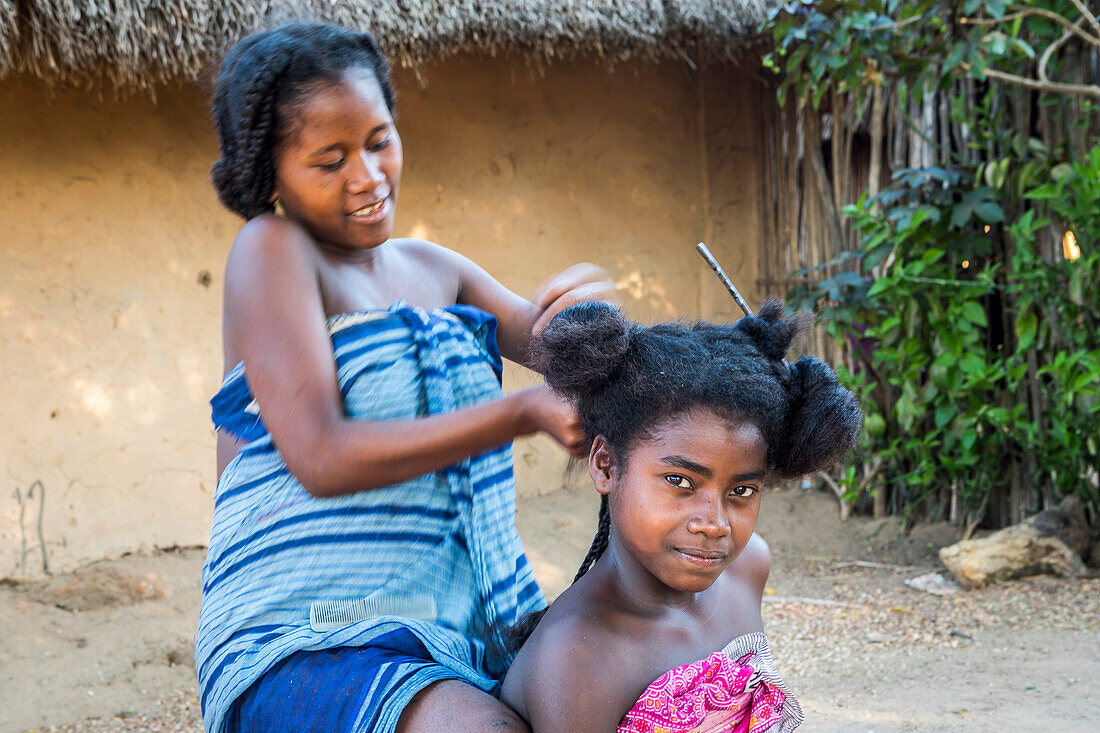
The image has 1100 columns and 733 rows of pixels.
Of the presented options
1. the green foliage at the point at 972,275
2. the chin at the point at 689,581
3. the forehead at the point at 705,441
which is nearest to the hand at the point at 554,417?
the forehead at the point at 705,441

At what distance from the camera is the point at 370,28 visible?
4.45 m

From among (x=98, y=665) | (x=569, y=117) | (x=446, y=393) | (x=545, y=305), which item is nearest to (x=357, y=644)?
(x=446, y=393)

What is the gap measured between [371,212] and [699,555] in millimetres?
731

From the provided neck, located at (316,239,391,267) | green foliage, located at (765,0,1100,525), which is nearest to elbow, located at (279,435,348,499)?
neck, located at (316,239,391,267)

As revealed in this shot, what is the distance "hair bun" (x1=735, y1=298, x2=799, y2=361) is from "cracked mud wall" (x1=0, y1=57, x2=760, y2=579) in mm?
1869

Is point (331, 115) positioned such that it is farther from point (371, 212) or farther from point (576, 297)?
point (576, 297)

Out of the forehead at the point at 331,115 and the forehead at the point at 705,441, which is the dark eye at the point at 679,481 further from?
the forehead at the point at 331,115

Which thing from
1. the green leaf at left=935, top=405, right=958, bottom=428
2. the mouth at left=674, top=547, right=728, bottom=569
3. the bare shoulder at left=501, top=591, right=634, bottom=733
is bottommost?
the green leaf at left=935, top=405, right=958, bottom=428

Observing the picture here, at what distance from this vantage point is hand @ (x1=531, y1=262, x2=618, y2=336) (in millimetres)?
1759

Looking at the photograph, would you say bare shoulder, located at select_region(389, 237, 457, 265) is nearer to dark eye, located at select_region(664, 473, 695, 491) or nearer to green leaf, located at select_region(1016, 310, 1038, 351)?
dark eye, located at select_region(664, 473, 695, 491)

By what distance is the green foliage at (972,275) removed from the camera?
4262 mm

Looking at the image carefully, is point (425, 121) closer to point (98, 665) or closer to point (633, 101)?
point (633, 101)

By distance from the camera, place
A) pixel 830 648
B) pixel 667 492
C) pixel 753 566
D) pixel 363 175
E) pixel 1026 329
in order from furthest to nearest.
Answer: pixel 1026 329 < pixel 830 648 < pixel 753 566 < pixel 363 175 < pixel 667 492

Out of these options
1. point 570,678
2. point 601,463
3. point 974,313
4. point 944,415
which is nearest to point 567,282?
point 601,463
